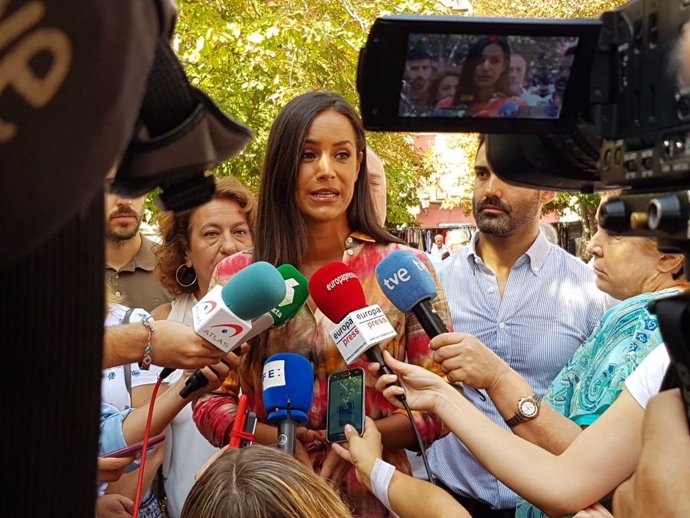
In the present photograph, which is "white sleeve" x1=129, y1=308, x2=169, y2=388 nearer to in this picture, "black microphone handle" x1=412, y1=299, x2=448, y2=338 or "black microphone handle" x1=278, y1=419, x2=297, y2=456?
"black microphone handle" x1=278, y1=419, x2=297, y2=456

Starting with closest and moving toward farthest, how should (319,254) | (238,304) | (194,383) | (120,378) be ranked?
(238,304) < (194,383) < (319,254) < (120,378)

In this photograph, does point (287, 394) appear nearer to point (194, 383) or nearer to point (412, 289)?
point (194, 383)

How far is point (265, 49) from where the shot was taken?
31.9 feet

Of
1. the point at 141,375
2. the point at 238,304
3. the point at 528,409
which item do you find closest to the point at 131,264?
the point at 141,375

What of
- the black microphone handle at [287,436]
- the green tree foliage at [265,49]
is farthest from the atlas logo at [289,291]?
the green tree foliage at [265,49]

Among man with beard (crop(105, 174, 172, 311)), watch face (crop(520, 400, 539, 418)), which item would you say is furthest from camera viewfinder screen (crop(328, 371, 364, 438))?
man with beard (crop(105, 174, 172, 311))

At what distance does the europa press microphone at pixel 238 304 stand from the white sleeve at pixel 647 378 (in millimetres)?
925

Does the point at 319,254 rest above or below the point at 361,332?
above

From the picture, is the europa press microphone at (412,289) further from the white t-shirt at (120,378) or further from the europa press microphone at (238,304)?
the white t-shirt at (120,378)

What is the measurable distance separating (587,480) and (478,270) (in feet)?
5.92

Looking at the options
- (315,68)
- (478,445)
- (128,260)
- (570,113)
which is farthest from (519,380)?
(315,68)

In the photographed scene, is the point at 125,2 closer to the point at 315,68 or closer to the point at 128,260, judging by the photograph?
the point at 128,260

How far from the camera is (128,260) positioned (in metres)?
4.51

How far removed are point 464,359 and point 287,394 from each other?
50 centimetres
